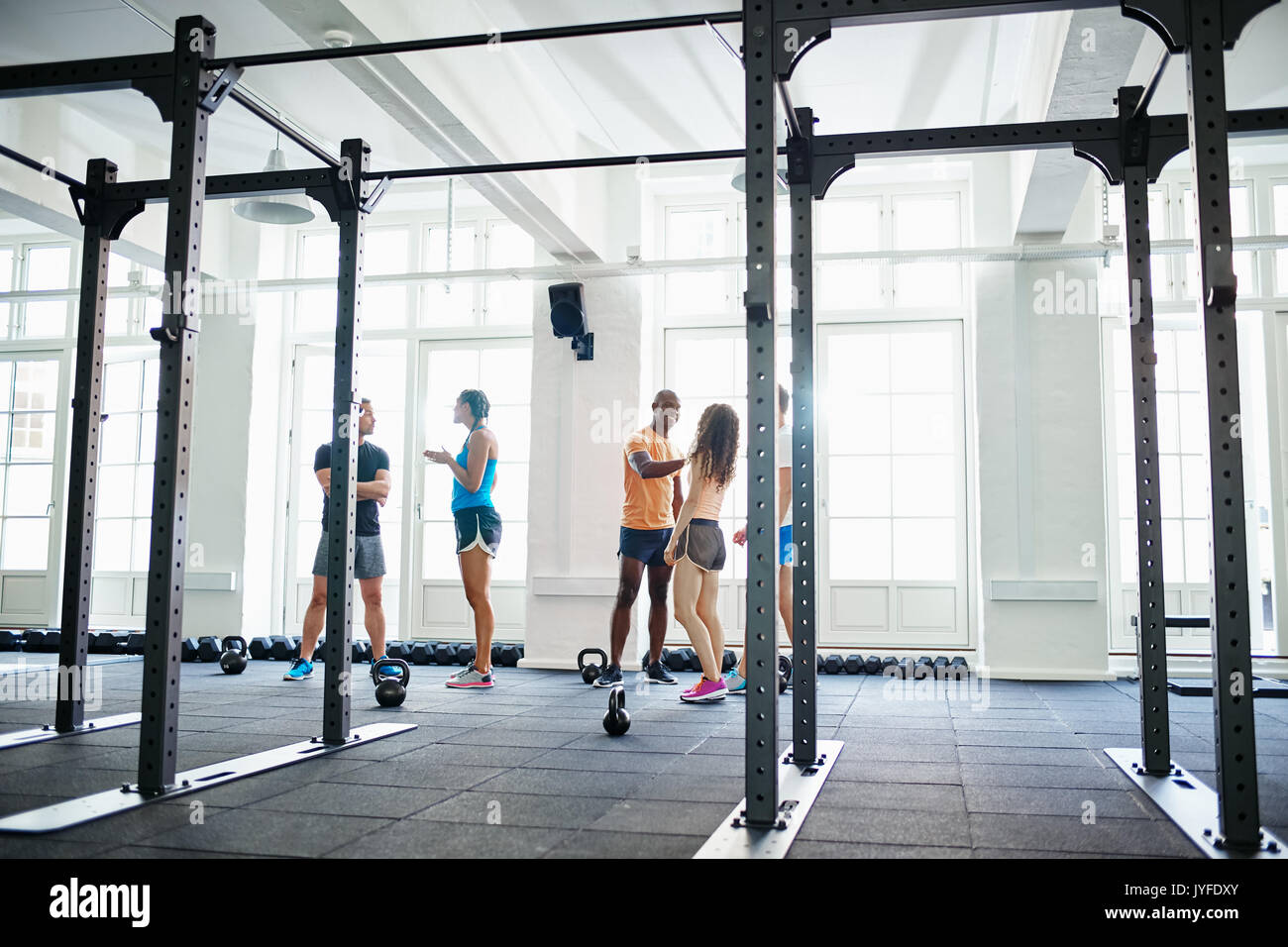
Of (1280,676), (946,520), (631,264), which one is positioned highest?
(631,264)

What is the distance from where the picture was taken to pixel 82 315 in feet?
13.0

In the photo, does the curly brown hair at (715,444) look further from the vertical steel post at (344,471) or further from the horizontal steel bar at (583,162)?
the vertical steel post at (344,471)

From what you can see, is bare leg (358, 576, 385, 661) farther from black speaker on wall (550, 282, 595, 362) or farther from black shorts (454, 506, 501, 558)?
black speaker on wall (550, 282, 595, 362)

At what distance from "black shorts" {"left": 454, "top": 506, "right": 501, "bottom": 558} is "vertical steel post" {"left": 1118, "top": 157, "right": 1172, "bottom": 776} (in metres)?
3.32

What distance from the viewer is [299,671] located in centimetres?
597

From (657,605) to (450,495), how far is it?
2.87m

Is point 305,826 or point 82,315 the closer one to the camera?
point 305,826

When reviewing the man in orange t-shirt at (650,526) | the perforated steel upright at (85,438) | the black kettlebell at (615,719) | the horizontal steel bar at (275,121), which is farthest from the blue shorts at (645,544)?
the perforated steel upright at (85,438)

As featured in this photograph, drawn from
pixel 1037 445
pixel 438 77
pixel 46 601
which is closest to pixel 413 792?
pixel 438 77

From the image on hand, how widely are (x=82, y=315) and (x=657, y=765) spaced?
2.89 m

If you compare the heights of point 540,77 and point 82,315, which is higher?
point 540,77

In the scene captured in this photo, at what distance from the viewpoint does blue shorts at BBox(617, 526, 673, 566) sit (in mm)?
5516
